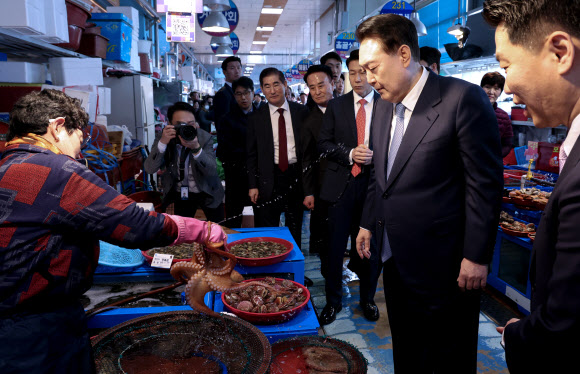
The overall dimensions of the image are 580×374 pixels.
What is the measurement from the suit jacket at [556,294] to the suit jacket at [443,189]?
2.58 feet

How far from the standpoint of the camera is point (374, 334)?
3014 mm

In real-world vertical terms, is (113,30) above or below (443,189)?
above

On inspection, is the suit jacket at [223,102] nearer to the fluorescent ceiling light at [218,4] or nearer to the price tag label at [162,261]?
the fluorescent ceiling light at [218,4]

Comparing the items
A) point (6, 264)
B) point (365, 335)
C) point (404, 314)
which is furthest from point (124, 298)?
point (365, 335)

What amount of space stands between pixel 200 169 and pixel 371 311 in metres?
1.78

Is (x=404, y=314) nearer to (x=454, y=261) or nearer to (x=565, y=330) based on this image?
(x=454, y=261)

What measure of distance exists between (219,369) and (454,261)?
106 centimetres

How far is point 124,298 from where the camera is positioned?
198 cm

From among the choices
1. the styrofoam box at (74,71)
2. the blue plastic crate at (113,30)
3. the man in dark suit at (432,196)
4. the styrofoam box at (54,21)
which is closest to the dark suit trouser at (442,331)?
the man in dark suit at (432,196)

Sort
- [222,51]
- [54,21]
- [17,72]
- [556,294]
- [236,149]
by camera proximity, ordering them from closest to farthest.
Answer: [556,294] → [54,21] → [17,72] → [236,149] → [222,51]

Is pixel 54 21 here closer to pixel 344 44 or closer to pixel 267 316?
pixel 267 316

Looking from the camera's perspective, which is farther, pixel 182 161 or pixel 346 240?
pixel 182 161

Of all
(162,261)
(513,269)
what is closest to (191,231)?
(162,261)

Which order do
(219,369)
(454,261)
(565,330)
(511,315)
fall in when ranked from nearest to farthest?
(565,330) → (219,369) → (454,261) → (511,315)
